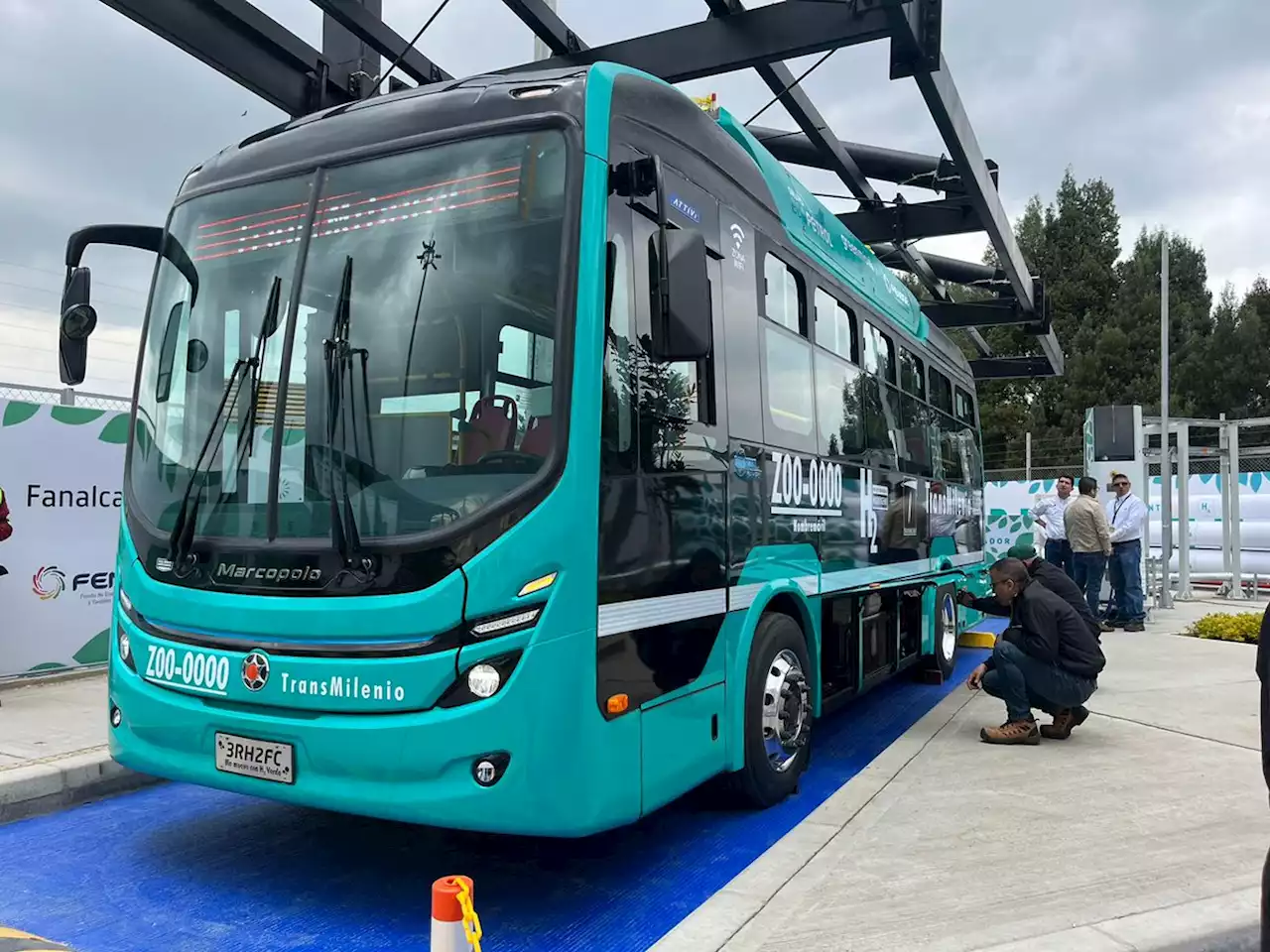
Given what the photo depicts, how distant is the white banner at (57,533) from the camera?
7910mm

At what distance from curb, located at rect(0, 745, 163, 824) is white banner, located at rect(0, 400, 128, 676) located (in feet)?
8.40

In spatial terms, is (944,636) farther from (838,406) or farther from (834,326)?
(834,326)

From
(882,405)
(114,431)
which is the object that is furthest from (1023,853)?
(114,431)

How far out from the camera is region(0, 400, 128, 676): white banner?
791 cm

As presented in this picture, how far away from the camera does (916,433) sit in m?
8.85

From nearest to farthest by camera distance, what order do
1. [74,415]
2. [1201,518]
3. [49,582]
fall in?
1. [49,582]
2. [74,415]
3. [1201,518]

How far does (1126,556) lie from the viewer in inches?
523

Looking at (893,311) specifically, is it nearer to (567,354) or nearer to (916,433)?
(916,433)

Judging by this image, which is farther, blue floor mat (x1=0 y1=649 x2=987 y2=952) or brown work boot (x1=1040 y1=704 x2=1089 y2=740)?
brown work boot (x1=1040 y1=704 x2=1089 y2=740)

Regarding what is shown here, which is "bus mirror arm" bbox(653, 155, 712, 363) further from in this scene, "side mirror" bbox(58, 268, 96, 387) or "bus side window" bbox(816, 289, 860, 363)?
"side mirror" bbox(58, 268, 96, 387)

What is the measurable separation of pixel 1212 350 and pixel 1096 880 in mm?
44335

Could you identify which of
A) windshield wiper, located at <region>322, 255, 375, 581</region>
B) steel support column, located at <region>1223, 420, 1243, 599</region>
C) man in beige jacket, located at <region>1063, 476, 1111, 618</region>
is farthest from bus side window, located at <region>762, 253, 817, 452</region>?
steel support column, located at <region>1223, 420, 1243, 599</region>

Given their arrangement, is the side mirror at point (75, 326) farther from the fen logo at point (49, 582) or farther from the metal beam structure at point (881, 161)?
the metal beam structure at point (881, 161)

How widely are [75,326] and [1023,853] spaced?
4.95 metres
